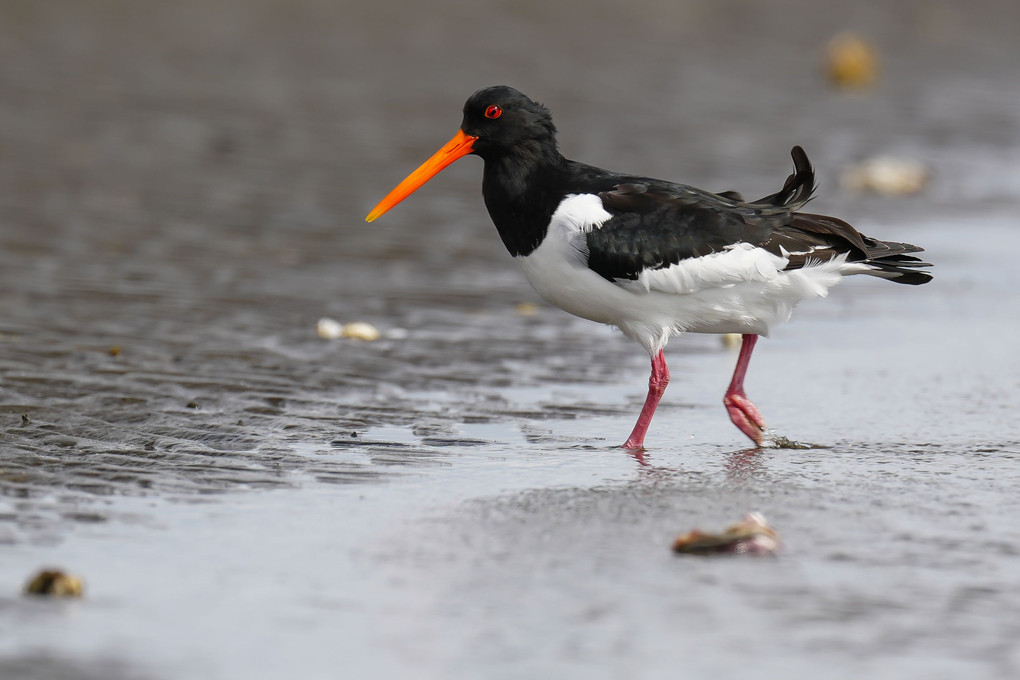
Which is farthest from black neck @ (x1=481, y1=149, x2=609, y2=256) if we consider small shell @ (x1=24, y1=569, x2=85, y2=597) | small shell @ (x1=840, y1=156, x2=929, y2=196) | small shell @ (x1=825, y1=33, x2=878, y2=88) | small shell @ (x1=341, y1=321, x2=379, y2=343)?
small shell @ (x1=825, y1=33, x2=878, y2=88)

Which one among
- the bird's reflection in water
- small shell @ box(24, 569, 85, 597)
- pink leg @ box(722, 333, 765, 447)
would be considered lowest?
small shell @ box(24, 569, 85, 597)

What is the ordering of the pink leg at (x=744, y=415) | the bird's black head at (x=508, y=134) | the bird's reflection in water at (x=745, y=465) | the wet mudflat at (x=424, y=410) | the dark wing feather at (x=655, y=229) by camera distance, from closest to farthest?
the wet mudflat at (x=424, y=410), the bird's reflection in water at (x=745, y=465), the dark wing feather at (x=655, y=229), the pink leg at (x=744, y=415), the bird's black head at (x=508, y=134)

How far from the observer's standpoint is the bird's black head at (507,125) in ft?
18.6

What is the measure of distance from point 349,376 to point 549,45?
34.3ft

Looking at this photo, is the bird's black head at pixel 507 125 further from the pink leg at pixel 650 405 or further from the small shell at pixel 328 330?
the small shell at pixel 328 330

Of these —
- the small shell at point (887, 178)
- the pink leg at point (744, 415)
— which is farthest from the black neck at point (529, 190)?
the small shell at point (887, 178)

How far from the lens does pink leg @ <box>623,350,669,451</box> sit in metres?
5.28

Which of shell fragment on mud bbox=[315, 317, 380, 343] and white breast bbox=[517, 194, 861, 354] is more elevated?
white breast bbox=[517, 194, 861, 354]

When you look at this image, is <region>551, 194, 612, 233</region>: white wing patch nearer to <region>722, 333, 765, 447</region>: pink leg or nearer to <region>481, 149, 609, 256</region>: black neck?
<region>481, 149, 609, 256</region>: black neck

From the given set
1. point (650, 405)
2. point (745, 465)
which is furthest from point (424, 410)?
point (745, 465)

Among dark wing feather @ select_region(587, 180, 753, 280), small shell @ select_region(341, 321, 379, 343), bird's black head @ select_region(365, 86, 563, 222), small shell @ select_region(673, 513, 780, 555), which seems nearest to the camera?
small shell @ select_region(673, 513, 780, 555)

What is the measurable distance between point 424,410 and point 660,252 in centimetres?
122

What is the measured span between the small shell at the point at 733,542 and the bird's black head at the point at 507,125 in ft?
7.14

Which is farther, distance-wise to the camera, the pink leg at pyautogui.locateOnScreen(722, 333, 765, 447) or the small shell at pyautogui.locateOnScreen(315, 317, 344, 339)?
the small shell at pyautogui.locateOnScreen(315, 317, 344, 339)
